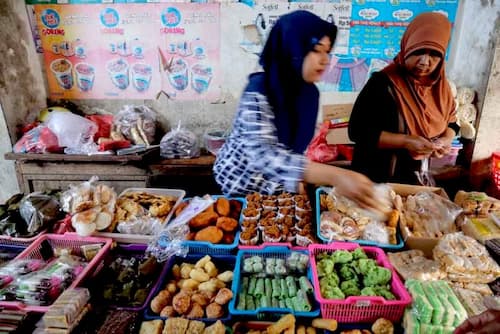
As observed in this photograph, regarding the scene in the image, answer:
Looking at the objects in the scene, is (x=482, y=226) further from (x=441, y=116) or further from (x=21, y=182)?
(x=21, y=182)

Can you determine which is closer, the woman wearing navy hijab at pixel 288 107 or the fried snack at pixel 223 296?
the woman wearing navy hijab at pixel 288 107

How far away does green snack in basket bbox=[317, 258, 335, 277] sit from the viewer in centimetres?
166

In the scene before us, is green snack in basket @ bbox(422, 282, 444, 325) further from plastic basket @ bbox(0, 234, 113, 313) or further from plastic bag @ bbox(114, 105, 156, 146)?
plastic bag @ bbox(114, 105, 156, 146)

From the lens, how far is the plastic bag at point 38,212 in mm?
Answer: 2066


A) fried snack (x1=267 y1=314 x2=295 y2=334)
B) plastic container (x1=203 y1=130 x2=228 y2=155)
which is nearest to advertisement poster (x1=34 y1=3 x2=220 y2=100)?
plastic container (x1=203 y1=130 x2=228 y2=155)

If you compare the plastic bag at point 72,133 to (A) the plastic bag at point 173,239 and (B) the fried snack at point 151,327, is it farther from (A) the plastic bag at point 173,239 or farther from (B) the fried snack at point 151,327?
(B) the fried snack at point 151,327

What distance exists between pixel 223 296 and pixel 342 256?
0.63 metres

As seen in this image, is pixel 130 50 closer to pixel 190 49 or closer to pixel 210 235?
pixel 190 49

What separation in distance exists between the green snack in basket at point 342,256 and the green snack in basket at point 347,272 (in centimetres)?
3

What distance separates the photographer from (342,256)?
1.74 meters

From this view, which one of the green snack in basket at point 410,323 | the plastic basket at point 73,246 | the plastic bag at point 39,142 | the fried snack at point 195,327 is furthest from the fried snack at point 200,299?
the plastic bag at point 39,142

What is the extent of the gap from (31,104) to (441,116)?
3961 mm

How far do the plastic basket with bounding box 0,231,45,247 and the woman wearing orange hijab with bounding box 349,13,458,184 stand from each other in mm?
2167

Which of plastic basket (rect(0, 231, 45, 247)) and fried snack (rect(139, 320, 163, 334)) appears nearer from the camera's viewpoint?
fried snack (rect(139, 320, 163, 334))
